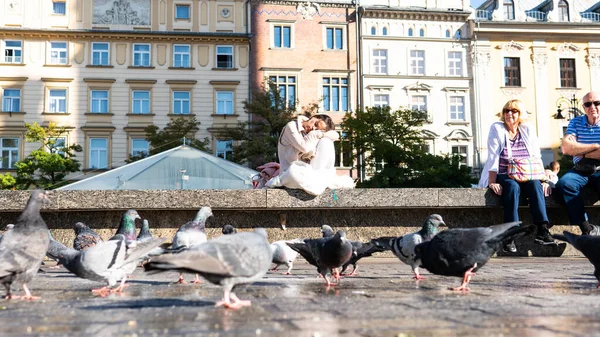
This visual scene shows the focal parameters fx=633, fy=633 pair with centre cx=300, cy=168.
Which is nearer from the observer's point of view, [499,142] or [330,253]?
[330,253]

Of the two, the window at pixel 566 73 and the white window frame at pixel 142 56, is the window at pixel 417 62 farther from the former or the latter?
the white window frame at pixel 142 56

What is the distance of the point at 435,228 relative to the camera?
623 cm

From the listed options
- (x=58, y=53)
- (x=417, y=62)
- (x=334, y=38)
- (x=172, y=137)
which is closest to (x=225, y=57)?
(x=172, y=137)

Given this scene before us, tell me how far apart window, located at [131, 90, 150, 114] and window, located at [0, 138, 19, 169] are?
288 inches

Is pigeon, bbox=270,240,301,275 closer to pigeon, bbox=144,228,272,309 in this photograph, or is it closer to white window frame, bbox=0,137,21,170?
pigeon, bbox=144,228,272,309

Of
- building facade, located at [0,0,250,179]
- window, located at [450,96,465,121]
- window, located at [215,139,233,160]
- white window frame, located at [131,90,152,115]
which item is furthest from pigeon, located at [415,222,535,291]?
window, located at [450,96,465,121]

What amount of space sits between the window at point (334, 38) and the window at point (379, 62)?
7.67 ft

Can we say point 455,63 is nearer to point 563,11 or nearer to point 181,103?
point 563,11

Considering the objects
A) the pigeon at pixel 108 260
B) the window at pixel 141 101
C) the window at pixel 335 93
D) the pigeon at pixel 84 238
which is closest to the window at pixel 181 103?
the window at pixel 141 101

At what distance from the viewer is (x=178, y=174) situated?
62.3ft

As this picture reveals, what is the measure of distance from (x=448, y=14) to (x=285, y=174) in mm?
37787

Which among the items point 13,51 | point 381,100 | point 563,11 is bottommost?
point 381,100

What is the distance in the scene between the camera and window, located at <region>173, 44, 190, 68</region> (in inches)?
1574

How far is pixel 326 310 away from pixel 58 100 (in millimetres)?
38967
